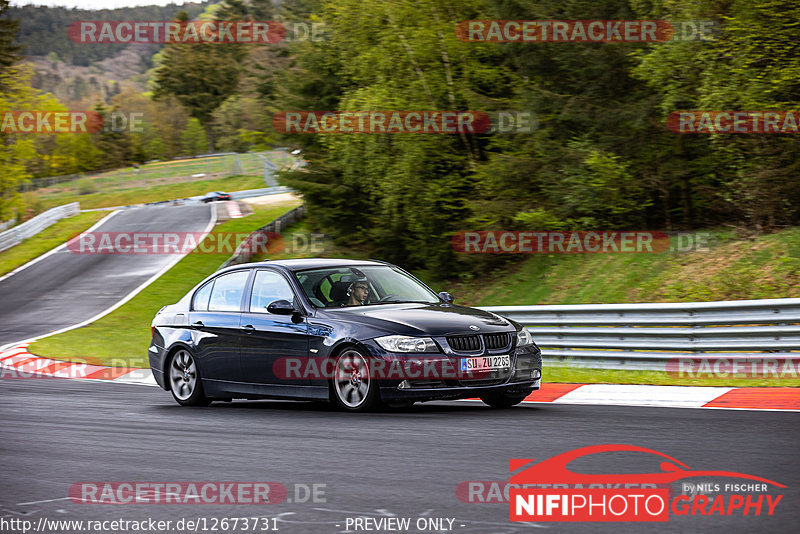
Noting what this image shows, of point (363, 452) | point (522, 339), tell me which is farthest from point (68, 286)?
point (363, 452)

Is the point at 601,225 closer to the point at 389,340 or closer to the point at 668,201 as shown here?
the point at 668,201

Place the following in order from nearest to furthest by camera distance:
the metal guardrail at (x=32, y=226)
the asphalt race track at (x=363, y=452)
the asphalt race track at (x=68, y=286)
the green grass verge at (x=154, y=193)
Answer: the asphalt race track at (x=363, y=452)
the asphalt race track at (x=68, y=286)
the metal guardrail at (x=32, y=226)
the green grass verge at (x=154, y=193)

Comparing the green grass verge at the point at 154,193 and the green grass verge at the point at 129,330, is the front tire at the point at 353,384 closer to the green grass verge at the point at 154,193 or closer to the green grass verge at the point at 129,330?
the green grass verge at the point at 129,330

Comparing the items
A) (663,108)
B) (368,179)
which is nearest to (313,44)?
(368,179)

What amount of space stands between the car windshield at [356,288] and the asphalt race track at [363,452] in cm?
116

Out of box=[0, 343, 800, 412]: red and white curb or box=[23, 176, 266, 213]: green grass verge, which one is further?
box=[23, 176, 266, 213]: green grass verge

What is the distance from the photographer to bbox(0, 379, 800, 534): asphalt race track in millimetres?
5098

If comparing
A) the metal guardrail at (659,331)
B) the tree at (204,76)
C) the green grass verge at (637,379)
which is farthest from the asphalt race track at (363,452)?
the tree at (204,76)

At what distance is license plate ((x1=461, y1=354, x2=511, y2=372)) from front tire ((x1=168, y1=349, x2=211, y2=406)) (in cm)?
348

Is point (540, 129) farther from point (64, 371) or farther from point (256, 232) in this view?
point (256, 232)

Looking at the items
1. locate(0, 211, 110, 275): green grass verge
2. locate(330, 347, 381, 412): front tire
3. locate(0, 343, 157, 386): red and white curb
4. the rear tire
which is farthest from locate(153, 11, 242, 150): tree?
locate(330, 347, 381, 412): front tire

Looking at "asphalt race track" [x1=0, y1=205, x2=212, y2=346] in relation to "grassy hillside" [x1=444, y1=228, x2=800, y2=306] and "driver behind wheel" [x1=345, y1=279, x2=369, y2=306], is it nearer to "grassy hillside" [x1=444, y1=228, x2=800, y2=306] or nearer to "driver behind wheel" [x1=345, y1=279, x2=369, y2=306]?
"grassy hillside" [x1=444, y1=228, x2=800, y2=306]

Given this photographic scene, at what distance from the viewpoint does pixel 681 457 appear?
616 centimetres

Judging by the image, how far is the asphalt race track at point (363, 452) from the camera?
5.10 metres
